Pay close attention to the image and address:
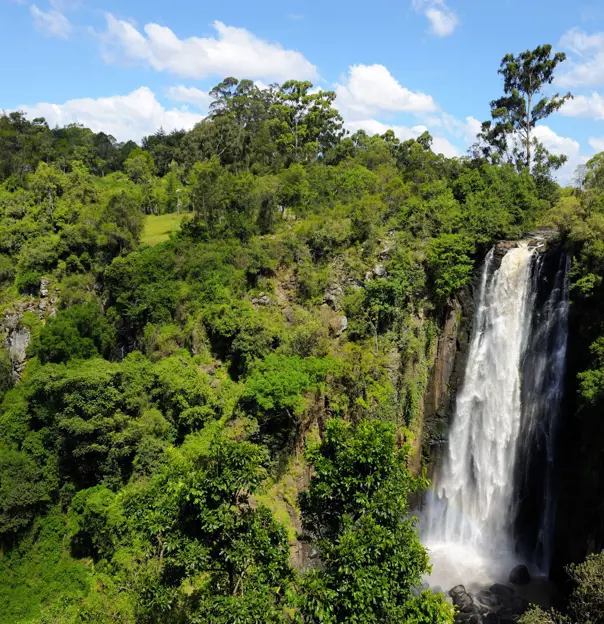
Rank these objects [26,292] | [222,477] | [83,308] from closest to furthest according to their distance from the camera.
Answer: [222,477], [83,308], [26,292]

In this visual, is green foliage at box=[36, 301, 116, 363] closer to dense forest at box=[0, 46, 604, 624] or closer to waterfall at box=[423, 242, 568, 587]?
dense forest at box=[0, 46, 604, 624]

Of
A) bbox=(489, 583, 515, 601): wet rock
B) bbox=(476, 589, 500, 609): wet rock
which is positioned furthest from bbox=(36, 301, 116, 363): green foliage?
bbox=(489, 583, 515, 601): wet rock

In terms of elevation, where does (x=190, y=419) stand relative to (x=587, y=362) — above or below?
below

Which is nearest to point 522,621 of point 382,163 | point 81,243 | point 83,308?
point 83,308

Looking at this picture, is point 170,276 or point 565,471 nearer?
point 565,471

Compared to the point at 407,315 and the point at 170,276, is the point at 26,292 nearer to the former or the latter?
the point at 170,276

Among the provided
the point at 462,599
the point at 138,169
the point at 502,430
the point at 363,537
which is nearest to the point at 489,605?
the point at 462,599

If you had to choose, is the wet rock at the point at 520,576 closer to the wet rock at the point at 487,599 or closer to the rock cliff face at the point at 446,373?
the wet rock at the point at 487,599

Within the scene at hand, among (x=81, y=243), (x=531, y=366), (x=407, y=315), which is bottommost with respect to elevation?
(x=531, y=366)
